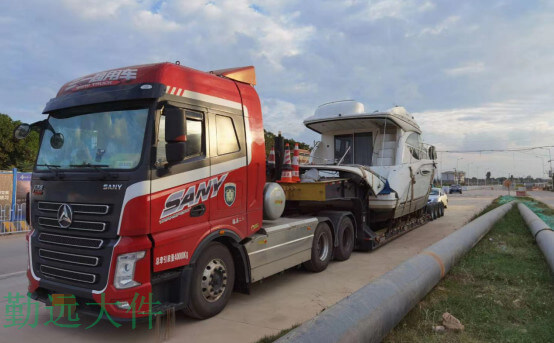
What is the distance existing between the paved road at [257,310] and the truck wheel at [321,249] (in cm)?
15

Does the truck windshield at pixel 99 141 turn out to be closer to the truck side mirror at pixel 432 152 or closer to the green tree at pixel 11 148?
the truck side mirror at pixel 432 152

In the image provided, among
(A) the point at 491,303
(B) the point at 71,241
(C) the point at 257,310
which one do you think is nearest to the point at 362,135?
(A) the point at 491,303

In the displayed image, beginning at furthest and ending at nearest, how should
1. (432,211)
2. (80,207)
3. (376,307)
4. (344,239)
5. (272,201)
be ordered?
1. (432,211)
2. (344,239)
3. (272,201)
4. (80,207)
5. (376,307)

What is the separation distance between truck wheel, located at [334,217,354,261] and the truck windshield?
189 inches

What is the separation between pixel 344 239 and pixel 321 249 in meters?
1.03

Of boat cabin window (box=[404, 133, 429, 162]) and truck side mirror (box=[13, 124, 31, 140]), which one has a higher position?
boat cabin window (box=[404, 133, 429, 162])

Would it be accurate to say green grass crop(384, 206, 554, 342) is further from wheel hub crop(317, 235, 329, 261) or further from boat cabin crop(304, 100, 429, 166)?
boat cabin crop(304, 100, 429, 166)

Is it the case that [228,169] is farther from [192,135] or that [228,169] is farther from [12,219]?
[12,219]

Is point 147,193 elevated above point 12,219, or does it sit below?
above

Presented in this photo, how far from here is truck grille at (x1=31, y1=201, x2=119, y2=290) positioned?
3939 mm

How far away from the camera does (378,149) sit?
1015 cm

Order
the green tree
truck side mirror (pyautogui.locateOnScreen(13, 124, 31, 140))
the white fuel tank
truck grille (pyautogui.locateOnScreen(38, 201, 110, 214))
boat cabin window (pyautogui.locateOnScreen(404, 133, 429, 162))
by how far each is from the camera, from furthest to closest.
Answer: the green tree → boat cabin window (pyautogui.locateOnScreen(404, 133, 429, 162)) → the white fuel tank → truck side mirror (pyautogui.locateOnScreen(13, 124, 31, 140)) → truck grille (pyautogui.locateOnScreen(38, 201, 110, 214))

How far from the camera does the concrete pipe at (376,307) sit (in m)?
3.12

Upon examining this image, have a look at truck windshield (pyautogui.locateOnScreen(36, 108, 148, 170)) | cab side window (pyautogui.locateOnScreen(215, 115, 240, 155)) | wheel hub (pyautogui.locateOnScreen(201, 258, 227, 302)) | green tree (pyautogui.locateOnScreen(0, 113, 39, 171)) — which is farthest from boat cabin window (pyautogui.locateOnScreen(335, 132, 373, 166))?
green tree (pyautogui.locateOnScreen(0, 113, 39, 171))
